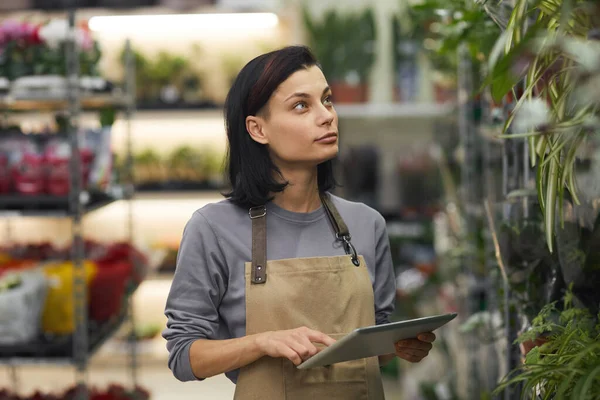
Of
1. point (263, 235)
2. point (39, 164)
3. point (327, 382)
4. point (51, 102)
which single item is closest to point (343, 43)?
point (51, 102)

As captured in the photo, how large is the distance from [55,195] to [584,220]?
2081 millimetres

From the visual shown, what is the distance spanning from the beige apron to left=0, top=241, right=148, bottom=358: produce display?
154cm

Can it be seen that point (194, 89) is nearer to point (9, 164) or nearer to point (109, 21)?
point (109, 21)

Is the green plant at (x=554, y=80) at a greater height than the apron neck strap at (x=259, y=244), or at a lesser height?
greater

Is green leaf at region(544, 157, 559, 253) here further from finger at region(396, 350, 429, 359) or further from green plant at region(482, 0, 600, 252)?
finger at region(396, 350, 429, 359)

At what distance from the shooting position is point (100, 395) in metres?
3.30

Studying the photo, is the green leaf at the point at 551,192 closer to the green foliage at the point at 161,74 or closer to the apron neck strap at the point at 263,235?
the apron neck strap at the point at 263,235

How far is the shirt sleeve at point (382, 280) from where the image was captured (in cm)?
168

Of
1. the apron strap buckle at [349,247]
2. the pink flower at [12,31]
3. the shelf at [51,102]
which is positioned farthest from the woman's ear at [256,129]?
the pink flower at [12,31]

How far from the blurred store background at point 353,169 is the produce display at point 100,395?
0.04 ft

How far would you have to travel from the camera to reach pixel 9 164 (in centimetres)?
301

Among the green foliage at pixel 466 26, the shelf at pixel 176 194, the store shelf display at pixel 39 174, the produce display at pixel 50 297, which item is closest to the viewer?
the green foliage at pixel 466 26

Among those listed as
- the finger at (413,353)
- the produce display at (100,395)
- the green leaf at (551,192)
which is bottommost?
the produce display at (100,395)

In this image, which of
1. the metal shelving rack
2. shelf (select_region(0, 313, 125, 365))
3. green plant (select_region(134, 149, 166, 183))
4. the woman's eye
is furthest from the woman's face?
green plant (select_region(134, 149, 166, 183))
